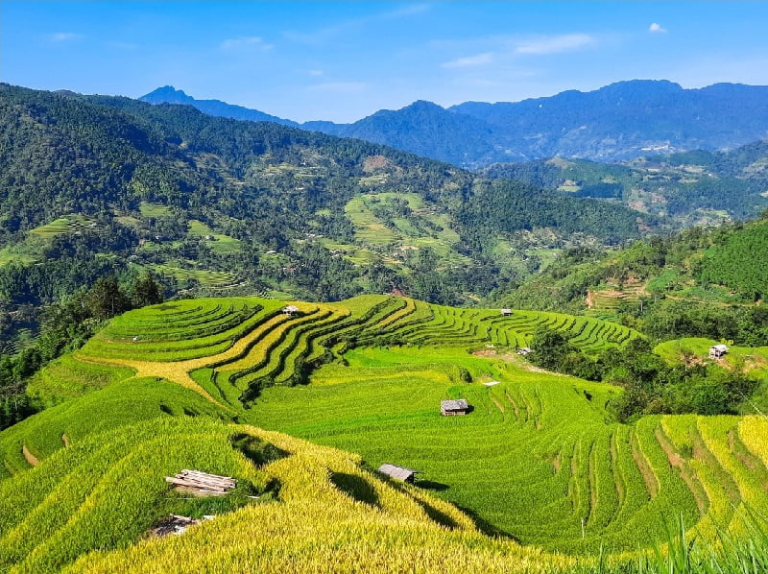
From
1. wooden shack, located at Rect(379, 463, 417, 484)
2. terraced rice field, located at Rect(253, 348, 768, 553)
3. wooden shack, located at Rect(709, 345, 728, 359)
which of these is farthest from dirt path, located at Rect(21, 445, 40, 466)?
wooden shack, located at Rect(709, 345, 728, 359)

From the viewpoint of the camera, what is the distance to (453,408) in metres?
40.9

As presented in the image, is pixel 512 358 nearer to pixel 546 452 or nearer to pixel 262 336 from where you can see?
pixel 262 336

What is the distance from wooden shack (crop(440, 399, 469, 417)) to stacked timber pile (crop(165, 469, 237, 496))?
1147 inches

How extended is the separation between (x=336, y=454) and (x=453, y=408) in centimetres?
2173

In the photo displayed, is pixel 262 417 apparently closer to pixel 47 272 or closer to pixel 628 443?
pixel 628 443

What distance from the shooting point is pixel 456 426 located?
39156 millimetres

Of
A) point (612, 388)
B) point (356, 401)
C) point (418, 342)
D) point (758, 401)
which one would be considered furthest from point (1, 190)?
point (758, 401)

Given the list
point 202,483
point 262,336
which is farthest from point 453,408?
point 202,483

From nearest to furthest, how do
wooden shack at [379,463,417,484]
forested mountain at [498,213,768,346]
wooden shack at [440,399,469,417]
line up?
wooden shack at [379,463,417,484] → wooden shack at [440,399,469,417] → forested mountain at [498,213,768,346]

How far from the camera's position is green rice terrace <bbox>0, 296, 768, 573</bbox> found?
34.0 feet

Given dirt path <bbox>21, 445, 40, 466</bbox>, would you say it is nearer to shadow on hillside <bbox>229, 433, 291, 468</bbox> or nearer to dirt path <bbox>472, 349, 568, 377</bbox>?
shadow on hillside <bbox>229, 433, 291, 468</bbox>

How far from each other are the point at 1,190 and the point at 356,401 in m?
174

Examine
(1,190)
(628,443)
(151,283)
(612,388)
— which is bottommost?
(612,388)

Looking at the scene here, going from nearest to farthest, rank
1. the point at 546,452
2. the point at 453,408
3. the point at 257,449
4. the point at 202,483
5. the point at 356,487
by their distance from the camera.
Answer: the point at 202,483 < the point at 356,487 < the point at 257,449 < the point at 546,452 < the point at 453,408
